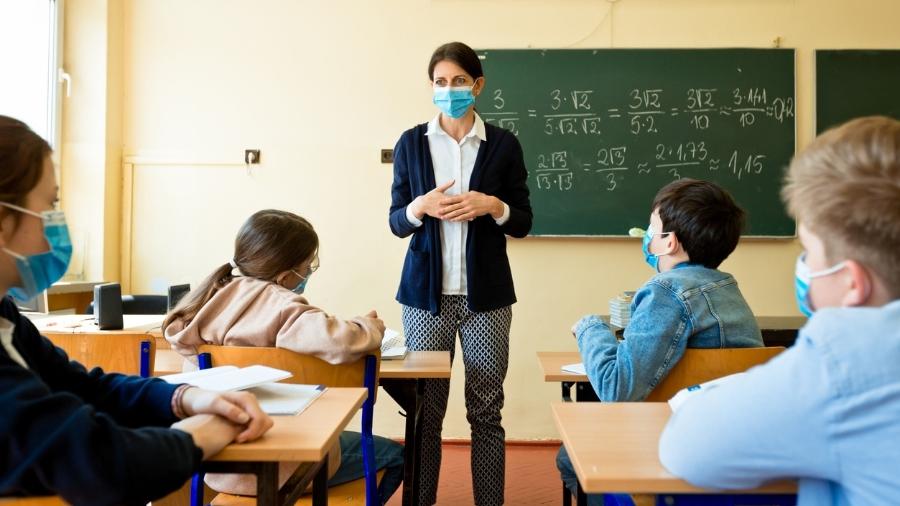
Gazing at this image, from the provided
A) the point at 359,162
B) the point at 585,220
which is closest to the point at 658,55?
the point at 585,220

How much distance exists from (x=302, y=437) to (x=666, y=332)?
2.68ft

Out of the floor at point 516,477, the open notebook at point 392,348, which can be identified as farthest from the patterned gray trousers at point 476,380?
the floor at point 516,477

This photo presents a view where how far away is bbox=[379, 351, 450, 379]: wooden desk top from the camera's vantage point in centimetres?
179

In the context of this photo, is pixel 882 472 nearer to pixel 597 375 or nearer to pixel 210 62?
pixel 597 375

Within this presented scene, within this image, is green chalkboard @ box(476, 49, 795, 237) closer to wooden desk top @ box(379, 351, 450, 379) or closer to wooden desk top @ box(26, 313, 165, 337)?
wooden desk top @ box(379, 351, 450, 379)

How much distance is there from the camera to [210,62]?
3.82 m

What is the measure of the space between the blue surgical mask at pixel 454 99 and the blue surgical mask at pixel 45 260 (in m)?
1.51

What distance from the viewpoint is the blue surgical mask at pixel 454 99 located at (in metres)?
2.38

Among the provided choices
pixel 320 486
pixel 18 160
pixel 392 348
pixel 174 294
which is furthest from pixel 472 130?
pixel 18 160

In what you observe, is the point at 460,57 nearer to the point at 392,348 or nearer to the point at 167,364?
the point at 392,348

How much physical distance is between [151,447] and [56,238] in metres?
0.40

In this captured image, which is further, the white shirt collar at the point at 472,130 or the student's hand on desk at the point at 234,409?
the white shirt collar at the point at 472,130

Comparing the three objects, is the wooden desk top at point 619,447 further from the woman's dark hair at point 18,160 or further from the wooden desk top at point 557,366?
the woman's dark hair at point 18,160

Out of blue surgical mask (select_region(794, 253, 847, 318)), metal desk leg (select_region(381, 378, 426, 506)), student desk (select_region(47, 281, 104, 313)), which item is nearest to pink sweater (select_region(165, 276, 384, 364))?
metal desk leg (select_region(381, 378, 426, 506))
